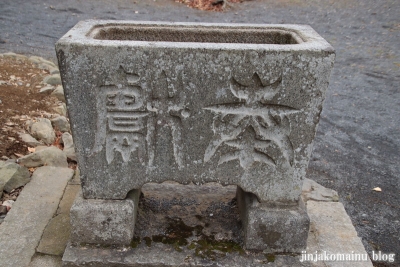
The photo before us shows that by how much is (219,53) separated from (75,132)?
2.74 feet

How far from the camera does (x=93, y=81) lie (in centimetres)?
174

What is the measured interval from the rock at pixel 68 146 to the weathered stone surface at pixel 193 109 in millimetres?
1290

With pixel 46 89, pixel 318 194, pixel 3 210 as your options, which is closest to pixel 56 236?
pixel 3 210

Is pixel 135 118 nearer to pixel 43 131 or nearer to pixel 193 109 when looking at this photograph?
pixel 193 109

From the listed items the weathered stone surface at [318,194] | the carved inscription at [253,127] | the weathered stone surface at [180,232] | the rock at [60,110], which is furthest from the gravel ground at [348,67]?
the rock at [60,110]

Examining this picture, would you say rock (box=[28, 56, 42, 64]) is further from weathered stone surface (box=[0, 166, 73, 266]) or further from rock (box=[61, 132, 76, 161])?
weathered stone surface (box=[0, 166, 73, 266])

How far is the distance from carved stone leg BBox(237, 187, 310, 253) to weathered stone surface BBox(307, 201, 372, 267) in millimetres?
169

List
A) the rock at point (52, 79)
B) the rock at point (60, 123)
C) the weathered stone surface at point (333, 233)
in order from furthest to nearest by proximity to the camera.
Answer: the rock at point (52, 79) → the rock at point (60, 123) → the weathered stone surface at point (333, 233)

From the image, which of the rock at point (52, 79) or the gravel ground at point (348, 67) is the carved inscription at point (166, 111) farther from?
the rock at point (52, 79)

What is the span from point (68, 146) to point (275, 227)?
2140mm

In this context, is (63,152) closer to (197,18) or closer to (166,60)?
(166,60)

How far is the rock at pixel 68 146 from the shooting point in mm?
3208

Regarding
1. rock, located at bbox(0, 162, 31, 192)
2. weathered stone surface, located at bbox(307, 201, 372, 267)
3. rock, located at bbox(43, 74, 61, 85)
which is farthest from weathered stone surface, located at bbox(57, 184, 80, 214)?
rock, located at bbox(43, 74, 61, 85)

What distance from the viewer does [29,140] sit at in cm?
320
